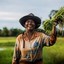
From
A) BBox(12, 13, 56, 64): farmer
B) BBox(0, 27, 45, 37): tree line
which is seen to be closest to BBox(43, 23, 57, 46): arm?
BBox(12, 13, 56, 64): farmer

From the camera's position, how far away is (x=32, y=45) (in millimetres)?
2602

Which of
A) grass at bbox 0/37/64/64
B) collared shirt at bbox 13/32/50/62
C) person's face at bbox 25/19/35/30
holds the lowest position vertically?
grass at bbox 0/37/64/64

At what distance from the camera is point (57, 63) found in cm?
582

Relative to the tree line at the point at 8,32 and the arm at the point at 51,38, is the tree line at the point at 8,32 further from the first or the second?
the arm at the point at 51,38

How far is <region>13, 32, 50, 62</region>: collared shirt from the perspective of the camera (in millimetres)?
2590

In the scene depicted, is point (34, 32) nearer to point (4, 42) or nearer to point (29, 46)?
point (29, 46)

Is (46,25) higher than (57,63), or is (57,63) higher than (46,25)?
(46,25)

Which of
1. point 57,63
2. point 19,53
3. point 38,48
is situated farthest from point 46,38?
point 57,63

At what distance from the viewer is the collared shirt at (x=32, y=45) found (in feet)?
8.50

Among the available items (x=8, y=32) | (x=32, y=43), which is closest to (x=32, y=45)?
(x=32, y=43)

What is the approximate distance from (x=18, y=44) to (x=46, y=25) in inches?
61.7

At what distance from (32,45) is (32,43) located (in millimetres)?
19

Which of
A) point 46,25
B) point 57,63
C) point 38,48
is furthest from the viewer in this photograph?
point 57,63

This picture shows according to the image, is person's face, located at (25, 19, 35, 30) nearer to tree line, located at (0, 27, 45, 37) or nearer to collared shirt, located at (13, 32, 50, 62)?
collared shirt, located at (13, 32, 50, 62)
